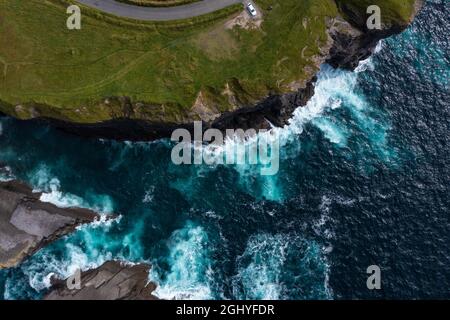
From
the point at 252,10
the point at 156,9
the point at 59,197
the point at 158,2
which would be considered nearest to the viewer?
the point at 59,197

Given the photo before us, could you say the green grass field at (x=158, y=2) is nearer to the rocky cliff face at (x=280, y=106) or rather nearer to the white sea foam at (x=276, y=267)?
the rocky cliff face at (x=280, y=106)

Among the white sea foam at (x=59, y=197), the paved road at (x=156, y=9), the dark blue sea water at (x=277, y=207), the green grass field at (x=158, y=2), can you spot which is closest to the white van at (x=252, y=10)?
the paved road at (x=156, y=9)

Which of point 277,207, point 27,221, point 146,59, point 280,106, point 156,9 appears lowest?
point 27,221

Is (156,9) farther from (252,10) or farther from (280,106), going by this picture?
(280,106)

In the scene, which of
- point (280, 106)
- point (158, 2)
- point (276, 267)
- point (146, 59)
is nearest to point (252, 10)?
point (158, 2)

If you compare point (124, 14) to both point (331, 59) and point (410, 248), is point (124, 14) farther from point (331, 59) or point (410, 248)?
point (410, 248)
